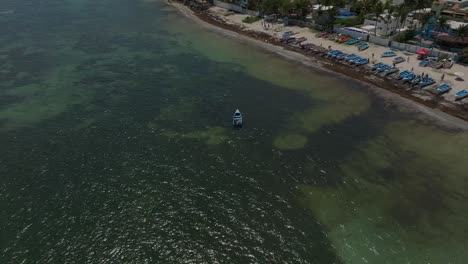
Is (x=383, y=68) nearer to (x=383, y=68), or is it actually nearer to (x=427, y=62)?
(x=383, y=68)

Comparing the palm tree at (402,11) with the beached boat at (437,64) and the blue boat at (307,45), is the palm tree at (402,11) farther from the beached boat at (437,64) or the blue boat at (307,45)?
the blue boat at (307,45)

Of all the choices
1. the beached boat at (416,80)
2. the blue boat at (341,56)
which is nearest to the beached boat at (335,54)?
the blue boat at (341,56)

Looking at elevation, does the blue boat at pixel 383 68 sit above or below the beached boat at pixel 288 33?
below

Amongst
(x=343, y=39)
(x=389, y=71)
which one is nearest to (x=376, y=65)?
(x=389, y=71)

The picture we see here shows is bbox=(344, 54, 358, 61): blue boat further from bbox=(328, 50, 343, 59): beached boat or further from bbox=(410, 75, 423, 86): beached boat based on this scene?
bbox=(410, 75, 423, 86): beached boat

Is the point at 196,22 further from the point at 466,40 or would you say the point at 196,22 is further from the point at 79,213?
the point at 79,213


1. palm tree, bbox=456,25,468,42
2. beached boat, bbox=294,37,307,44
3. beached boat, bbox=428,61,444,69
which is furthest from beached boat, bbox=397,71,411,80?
beached boat, bbox=294,37,307,44

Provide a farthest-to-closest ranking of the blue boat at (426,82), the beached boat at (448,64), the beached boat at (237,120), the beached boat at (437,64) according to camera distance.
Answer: the beached boat at (448,64)
the beached boat at (437,64)
the blue boat at (426,82)
the beached boat at (237,120)
